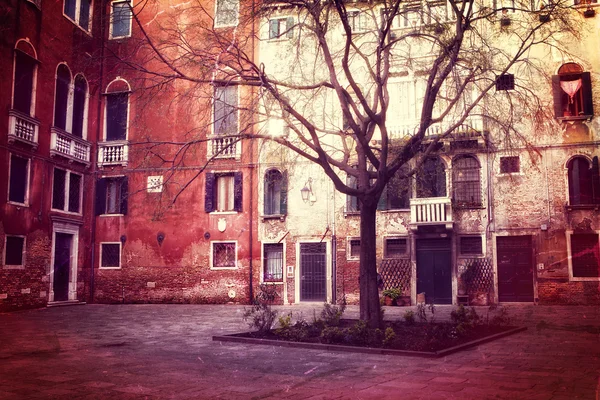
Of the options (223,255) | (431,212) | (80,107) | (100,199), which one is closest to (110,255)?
(100,199)

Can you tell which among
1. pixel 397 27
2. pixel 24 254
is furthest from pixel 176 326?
pixel 397 27

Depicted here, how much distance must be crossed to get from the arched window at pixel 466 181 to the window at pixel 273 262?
24.7ft

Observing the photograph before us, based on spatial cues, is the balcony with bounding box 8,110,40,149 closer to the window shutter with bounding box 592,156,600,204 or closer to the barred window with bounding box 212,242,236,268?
the barred window with bounding box 212,242,236,268

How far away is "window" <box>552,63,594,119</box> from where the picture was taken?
19281 millimetres

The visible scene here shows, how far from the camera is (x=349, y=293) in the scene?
68.4 feet

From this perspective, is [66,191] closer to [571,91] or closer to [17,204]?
[17,204]

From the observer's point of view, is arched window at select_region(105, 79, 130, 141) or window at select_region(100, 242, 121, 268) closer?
window at select_region(100, 242, 121, 268)

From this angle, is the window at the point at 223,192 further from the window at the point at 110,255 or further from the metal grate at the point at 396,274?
the metal grate at the point at 396,274

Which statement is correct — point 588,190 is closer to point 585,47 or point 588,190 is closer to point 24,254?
point 585,47

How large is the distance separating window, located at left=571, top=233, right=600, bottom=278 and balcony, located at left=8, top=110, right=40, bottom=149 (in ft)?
66.0

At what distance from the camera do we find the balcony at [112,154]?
22.8 m

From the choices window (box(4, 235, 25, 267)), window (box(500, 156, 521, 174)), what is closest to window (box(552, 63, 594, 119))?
window (box(500, 156, 521, 174))

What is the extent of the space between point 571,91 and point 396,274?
9.67m

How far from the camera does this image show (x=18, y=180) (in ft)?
60.0
